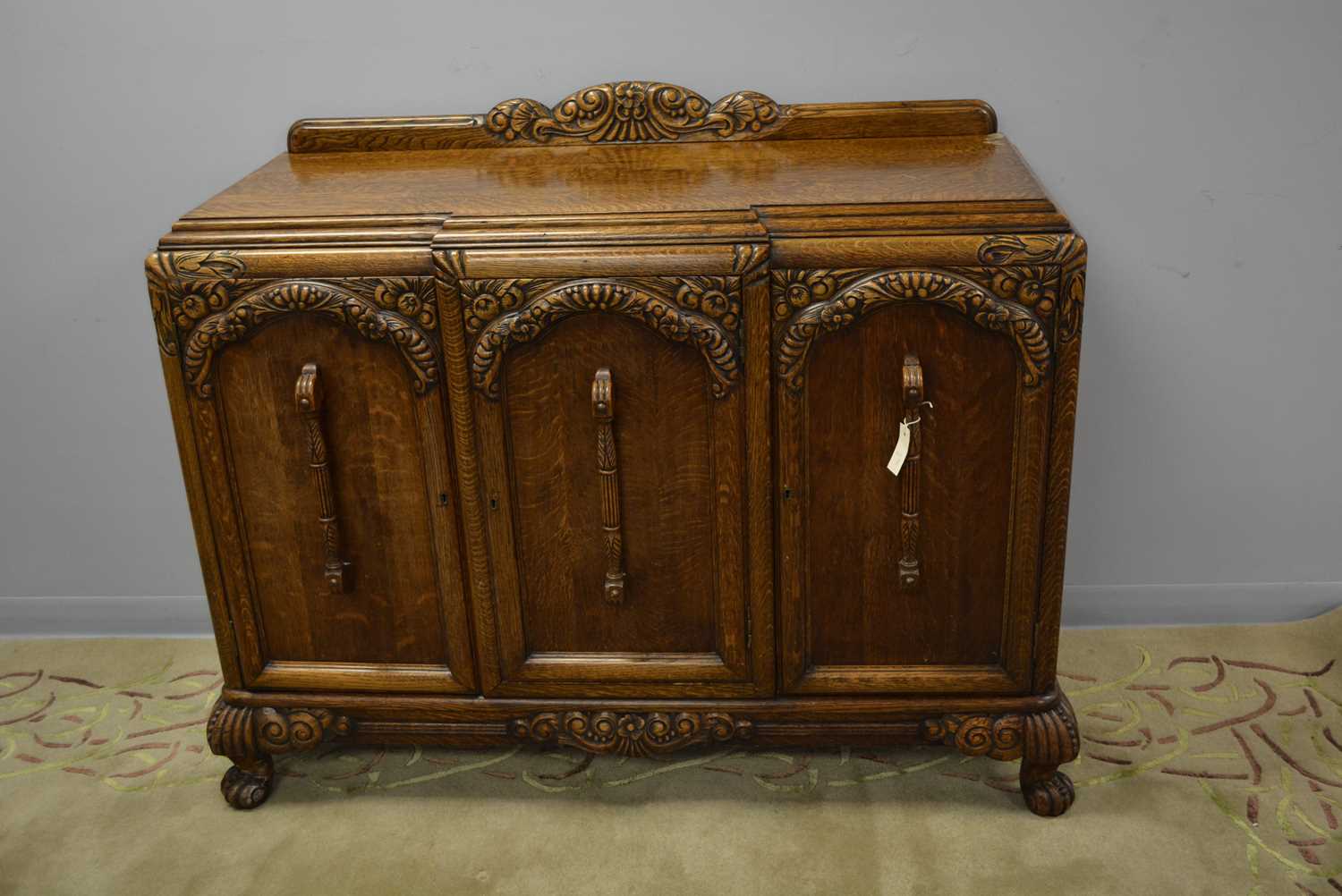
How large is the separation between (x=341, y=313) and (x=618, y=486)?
44cm

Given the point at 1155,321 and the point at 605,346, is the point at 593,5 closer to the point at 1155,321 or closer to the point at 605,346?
the point at 605,346

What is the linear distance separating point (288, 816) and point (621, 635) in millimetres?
608

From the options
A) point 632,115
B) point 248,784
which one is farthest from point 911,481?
point 248,784

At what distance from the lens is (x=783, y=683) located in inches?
78.0

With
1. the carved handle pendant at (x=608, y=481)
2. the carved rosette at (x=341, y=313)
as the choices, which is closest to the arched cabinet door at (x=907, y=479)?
the carved handle pendant at (x=608, y=481)

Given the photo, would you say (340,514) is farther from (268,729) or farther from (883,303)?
(883,303)

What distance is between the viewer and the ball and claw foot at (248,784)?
211 centimetres

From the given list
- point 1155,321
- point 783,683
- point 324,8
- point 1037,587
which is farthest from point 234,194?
point 1155,321

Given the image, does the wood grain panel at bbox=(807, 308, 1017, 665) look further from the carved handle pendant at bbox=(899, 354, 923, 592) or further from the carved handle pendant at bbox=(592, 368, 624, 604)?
the carved handle pendant at bbox=(592, 368, 624, 604)

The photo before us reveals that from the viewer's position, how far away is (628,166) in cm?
201

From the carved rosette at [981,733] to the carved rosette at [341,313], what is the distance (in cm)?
89

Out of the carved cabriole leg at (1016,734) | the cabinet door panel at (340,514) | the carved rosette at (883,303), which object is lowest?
the carved cabriole leg at (1016,734)

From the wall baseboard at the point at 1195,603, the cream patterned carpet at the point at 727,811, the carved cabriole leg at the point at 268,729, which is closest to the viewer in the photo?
the cream patterned carpet at the point at 727,811

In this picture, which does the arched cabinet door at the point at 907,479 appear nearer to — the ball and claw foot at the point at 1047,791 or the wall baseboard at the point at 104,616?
the ball and claw foot at the point at 1047,791
